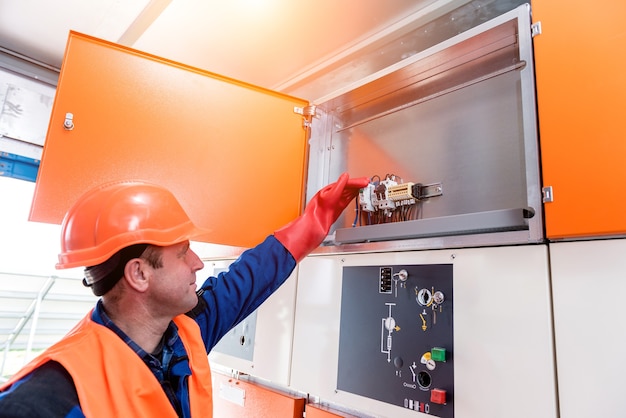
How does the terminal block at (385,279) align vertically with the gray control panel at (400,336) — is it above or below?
above

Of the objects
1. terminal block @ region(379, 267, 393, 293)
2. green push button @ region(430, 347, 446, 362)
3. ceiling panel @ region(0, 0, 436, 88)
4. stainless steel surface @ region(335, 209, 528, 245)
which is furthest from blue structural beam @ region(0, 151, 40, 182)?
green push button @ region(430, 347, 446, 362)

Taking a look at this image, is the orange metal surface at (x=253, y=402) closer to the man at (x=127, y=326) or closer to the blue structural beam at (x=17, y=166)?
the man at (x=127, y=326)

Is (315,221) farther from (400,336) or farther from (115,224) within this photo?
(115,224)

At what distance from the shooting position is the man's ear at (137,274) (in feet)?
2.92

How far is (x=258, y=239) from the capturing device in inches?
53.4

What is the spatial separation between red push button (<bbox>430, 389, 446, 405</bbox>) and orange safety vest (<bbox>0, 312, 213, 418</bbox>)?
0.54m

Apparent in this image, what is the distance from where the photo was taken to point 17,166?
2113 mm

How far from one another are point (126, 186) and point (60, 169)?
0.99 feet

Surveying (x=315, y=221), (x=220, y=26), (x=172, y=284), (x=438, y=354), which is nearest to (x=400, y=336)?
(x=438, y=354)

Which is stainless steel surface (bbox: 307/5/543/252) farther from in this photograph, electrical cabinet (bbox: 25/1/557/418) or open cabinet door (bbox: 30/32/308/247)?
open cabinet door (bbox: 30/32/308/247)

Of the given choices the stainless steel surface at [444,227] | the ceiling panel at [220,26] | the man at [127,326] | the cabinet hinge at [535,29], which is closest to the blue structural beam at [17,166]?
the ceiling panel at [220,26]

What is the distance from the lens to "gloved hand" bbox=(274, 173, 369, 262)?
4.03 ft

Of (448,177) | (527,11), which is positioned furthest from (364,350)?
(527,11)

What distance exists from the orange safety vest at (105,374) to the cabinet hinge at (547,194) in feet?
2.80
